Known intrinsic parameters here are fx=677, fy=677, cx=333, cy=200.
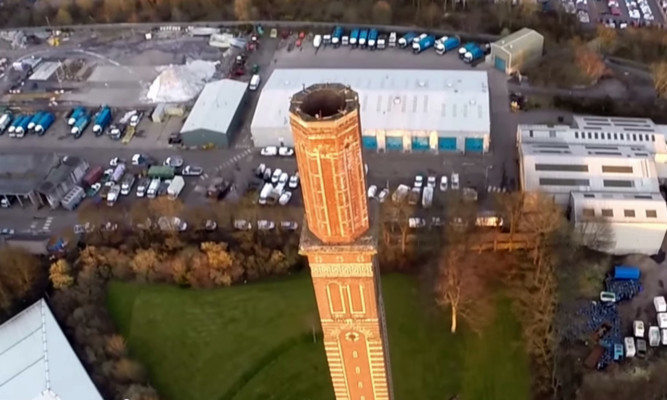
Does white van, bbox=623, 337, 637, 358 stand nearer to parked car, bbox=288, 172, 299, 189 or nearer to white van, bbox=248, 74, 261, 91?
parked car, bbox=288, 172, 299, 189

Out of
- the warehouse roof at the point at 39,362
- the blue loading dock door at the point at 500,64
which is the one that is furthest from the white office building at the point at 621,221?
the warehouse roof at the point at 39,362

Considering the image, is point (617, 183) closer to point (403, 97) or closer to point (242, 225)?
point (403, 97)

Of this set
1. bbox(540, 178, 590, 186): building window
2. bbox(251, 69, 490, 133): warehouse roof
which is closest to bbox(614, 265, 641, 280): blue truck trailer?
bbox(540, 178, 590, 186): building window

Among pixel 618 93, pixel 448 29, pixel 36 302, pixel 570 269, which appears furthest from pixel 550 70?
pixel 36 302

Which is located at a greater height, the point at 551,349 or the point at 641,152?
the point at 641,152

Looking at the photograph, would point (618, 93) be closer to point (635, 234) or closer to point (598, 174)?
point (598, 174)
